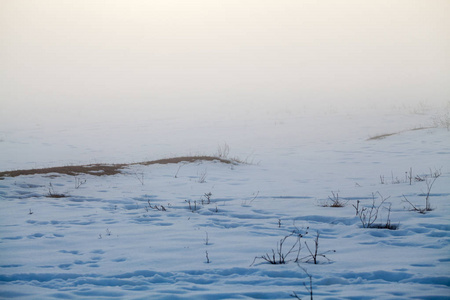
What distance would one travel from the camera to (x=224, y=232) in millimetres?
5500

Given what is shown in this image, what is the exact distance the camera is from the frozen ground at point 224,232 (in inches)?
148

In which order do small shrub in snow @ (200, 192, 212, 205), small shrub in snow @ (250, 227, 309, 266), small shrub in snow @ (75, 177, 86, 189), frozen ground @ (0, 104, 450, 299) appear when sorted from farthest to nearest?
small shrub in snow @ (75, 177, 86, 189) < small shrub in snow @ (200, 192, 212, 205) < small shrub in snow @ (250, 227, 309, 266) < frozen ground @ (0, 104, 450, 299)

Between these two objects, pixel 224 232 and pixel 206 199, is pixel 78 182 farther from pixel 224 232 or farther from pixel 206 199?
pixel 224 232

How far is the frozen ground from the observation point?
12.3 feet

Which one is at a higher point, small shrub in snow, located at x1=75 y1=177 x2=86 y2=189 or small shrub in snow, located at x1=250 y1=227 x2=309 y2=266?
small shrub in snow, located at x1=75 y1=177 x2=86 y2=189

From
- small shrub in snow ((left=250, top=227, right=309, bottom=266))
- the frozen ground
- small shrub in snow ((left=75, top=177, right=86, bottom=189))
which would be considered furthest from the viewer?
small shrub in snow ((left=75, top=177, right=86, bottom=189))

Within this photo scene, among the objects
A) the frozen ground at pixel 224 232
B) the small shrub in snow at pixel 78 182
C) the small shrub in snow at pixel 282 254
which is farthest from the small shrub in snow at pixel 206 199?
the small shrub in snow at pixel 78 182

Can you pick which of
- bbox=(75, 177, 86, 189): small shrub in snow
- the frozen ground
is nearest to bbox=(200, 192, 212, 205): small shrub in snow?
the frozen ground

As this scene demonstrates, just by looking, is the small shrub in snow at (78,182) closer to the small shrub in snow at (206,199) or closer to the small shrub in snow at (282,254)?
the small shrub in snow at (206,199)

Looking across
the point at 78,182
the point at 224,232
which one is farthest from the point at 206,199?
the point at 78,182

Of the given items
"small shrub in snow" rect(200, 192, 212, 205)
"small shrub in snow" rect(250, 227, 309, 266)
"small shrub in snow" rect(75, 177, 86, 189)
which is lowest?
"small shrub in snow" rect(250, 227, 309, 266)

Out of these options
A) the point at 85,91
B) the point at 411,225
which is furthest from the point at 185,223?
the point at 85,91

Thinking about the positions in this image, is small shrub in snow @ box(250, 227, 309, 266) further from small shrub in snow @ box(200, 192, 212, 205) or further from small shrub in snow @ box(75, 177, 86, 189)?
small shrub in snow @ box(75, 177, 86, 189)

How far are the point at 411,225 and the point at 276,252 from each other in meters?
2.04
